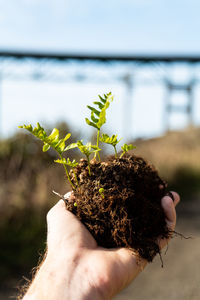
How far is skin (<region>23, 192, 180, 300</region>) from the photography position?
1615 millimetres

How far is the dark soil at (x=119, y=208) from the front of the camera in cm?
181

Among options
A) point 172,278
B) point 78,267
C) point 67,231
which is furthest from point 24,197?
point 78,267

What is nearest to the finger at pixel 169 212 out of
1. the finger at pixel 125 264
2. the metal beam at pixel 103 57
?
the finger at pixel 125 264

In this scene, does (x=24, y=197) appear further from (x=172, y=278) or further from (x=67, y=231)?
(x=67, y=231)

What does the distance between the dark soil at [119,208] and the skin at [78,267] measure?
0.06m

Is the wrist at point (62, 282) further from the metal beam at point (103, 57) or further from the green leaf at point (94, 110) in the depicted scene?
the metal beam at point (103, 57)

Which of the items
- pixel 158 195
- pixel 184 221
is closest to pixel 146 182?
pixel 158 195

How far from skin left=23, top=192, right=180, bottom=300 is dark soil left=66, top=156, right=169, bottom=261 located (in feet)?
0.19

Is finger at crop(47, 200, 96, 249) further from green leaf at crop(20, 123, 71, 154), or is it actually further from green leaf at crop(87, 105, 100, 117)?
green leaf at crop(87, 105, 100, 117)

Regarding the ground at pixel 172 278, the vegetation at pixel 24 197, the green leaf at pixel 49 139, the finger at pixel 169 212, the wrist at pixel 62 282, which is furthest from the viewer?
the vegetation at pixel 24 197

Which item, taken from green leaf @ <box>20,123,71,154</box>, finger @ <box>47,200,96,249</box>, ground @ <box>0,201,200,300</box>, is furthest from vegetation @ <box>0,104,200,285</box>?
green leaf @ <box>20,123,71,154</box>

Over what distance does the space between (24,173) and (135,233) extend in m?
4.38

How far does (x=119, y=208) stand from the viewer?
1.84 m

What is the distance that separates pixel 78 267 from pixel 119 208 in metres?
0.37
